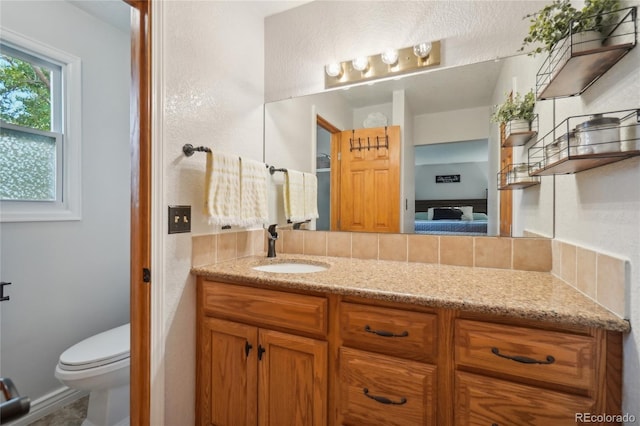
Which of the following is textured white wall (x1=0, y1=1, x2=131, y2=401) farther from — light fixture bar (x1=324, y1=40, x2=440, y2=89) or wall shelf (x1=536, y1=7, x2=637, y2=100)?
wall shelf (x1=536, y1=7, x2=637, y2=100)

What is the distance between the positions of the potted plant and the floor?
2.81 meters

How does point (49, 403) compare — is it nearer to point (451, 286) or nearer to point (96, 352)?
point (96, 352)

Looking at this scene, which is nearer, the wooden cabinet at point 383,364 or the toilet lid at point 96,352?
the wooden cabinet at point 383,364

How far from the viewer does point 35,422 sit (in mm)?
1678

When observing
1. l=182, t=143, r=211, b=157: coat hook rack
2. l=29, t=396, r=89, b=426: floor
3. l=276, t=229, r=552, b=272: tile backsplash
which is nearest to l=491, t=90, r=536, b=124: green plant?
l=276, t=229, r=552, b=272: tile backsplash

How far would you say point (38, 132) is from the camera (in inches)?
73.3

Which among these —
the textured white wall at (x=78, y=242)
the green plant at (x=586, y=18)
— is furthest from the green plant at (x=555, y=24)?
the textured white wall at (x=78, y=242)

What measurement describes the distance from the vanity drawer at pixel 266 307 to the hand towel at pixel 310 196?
696mm

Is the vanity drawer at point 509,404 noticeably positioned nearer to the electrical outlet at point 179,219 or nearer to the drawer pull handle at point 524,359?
the drawer pull handle at point 524,359

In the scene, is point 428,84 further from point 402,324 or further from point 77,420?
point 77,420

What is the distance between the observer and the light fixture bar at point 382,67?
1.55 m

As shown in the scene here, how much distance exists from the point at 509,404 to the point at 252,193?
1.38 meters

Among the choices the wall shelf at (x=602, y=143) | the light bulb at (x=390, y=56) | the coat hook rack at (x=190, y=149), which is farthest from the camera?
the light bulb at (x=390, y=56)

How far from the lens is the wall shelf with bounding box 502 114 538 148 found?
4.29 feet
